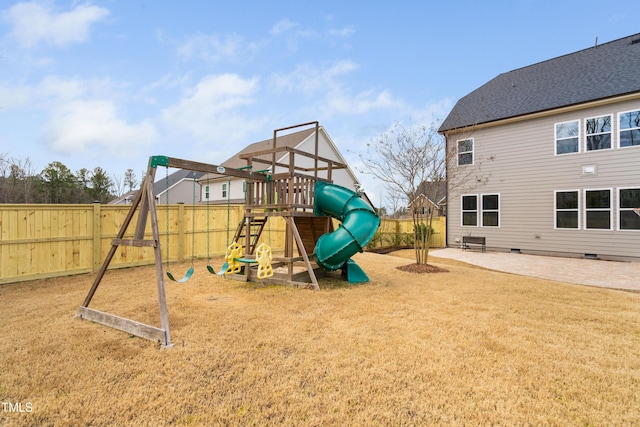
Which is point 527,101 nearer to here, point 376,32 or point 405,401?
point 376,32

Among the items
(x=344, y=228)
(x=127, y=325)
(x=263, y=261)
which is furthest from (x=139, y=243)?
(x=344, y=228)

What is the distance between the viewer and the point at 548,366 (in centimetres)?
279

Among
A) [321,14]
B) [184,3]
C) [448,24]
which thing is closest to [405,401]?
[184,3]

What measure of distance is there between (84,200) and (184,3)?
27.1 meters

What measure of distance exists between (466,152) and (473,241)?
376 centimetres

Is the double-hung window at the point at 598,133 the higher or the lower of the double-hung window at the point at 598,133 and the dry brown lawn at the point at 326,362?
the higher

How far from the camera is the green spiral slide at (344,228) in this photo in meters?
5.88

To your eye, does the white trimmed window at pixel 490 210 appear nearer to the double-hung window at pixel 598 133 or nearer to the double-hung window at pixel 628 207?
the double-hung window at pixel 598 133

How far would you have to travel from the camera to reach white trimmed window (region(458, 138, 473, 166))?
42.9 feet

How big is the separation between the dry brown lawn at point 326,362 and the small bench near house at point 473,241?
Result: 7.54 m

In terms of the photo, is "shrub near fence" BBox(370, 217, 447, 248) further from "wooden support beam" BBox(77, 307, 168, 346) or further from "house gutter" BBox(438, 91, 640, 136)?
"wooden support beam" BBox(77, 307, 168, 346)


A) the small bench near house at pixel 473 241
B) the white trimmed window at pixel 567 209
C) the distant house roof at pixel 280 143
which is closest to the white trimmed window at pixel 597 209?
the white trimmed window at pixel 567 209

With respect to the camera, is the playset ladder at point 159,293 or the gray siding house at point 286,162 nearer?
the playset ladder at point 159,293

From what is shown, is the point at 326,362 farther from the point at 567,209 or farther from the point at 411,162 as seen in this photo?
the point at 567,209
